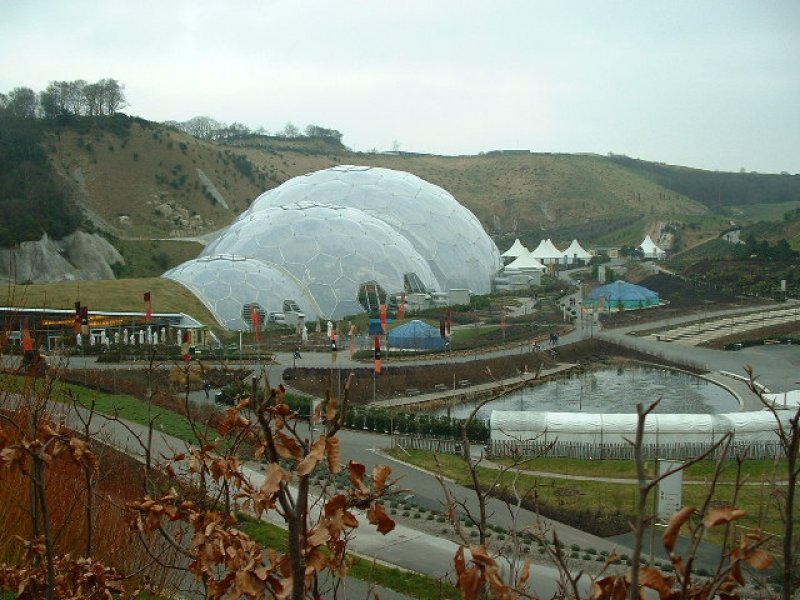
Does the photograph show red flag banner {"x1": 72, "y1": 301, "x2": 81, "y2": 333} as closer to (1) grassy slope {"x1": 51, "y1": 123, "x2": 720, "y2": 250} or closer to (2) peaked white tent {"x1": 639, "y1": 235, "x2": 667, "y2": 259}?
(1) grassy slope {"x1": 51, "y1": 123, "x2": 720, "y2": 250}

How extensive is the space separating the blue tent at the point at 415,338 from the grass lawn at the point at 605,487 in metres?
14.8

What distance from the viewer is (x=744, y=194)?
149m

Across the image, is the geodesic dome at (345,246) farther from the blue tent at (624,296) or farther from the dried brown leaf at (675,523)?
the dried brown leaf at (675,523)

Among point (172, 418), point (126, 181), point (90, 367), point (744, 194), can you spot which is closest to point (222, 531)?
point (172, 418)

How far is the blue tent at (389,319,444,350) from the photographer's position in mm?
34156

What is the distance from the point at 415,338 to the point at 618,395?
933cm

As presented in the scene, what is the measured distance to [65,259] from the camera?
5472cm

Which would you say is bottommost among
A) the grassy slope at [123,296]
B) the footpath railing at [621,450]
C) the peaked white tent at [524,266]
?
the footpath railing at [621,450]

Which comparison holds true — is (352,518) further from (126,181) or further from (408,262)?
(126,181)

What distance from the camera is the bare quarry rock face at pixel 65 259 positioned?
50312 millimetres

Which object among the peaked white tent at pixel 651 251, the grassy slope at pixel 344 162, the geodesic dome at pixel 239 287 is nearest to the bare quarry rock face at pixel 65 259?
the geodesic dome at pixel 239 287

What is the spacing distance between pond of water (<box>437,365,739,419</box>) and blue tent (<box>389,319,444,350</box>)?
5.71 m

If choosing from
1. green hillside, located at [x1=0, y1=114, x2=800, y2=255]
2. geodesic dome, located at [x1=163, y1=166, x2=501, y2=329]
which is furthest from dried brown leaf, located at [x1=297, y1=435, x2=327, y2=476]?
green hillside, located at [x1=0, y1=114, x2=800, y2=255]

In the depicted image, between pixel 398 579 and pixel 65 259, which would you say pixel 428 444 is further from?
pixel 65 259
